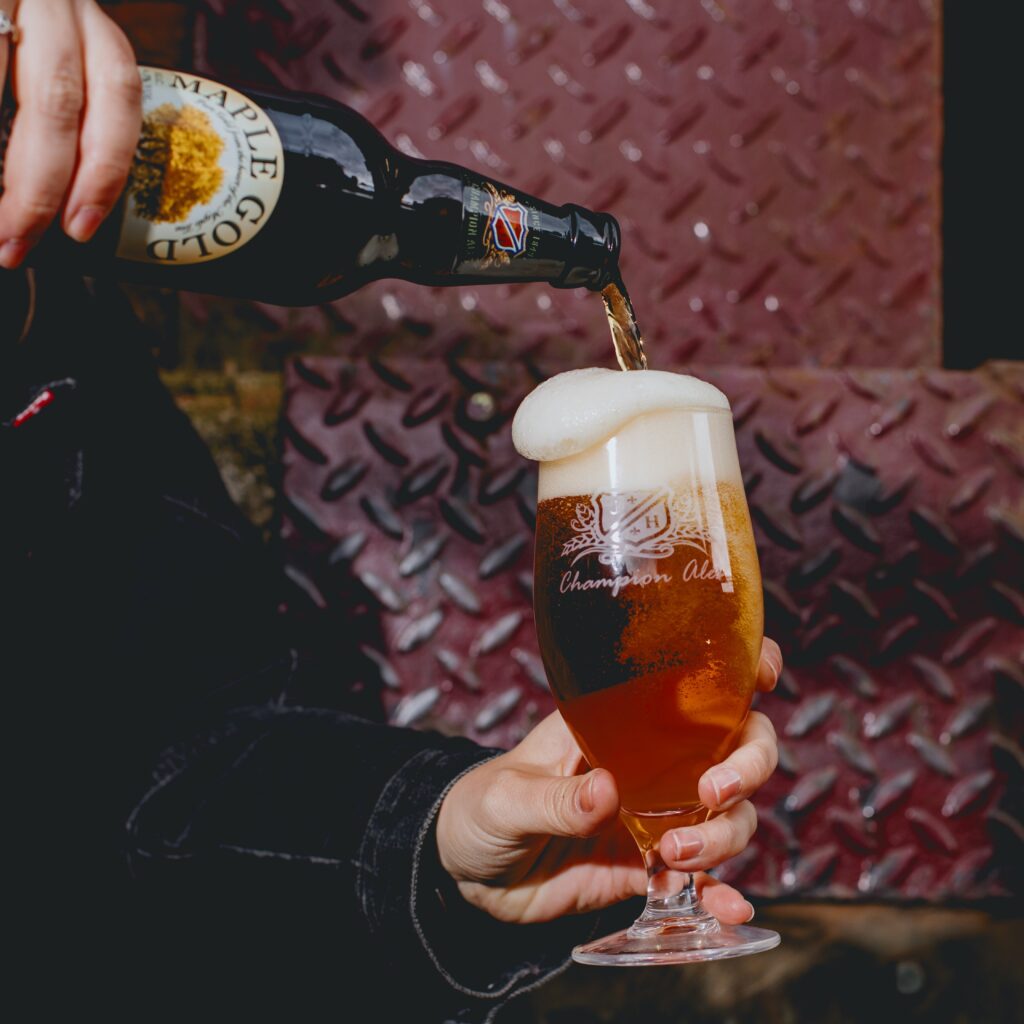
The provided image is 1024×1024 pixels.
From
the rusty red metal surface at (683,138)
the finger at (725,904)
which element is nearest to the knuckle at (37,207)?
the finger at (725,904)

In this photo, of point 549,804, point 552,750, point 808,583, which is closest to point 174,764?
point 552,750

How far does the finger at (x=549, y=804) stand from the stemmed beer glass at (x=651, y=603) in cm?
6

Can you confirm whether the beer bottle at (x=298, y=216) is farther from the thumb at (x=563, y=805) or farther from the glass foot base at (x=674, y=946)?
the glass foot base at (x=674, y=946)

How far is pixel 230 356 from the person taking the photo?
5.59 feet

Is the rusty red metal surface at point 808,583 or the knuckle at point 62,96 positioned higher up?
the knuckle at point 62,96

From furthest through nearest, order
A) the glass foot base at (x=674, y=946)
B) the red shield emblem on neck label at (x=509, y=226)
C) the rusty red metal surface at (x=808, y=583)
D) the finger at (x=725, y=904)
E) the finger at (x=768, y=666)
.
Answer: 1. the rusty red metal surface at (x=808, y=583)
2. the red shield emblem on neck label at (x=509, y=226)
3. the finger at (x=768, y=666)
4. the finger at (x=725, y=904)
5. the glass foot base at (x=674, y=946)

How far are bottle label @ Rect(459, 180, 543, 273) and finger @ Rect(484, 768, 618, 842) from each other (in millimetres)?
564

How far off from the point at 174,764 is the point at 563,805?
69cm

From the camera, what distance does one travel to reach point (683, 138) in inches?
69.4

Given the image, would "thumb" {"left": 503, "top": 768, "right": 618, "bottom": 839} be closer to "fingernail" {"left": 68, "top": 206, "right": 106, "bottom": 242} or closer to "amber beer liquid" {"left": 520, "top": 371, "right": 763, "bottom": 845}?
"amber beer liquid" {"left": 520, "top": 371, "right": 763, "bottom": 845}

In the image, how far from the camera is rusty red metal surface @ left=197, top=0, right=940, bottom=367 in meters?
1.71

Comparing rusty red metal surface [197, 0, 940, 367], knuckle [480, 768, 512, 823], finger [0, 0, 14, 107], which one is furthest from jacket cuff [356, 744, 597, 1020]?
rusty red metal surface [197, 0, 940, 367]

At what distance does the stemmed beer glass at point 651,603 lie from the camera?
0.76 meters

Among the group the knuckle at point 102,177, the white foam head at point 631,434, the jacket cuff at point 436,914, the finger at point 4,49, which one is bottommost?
the jacket cuff at point 436,914
